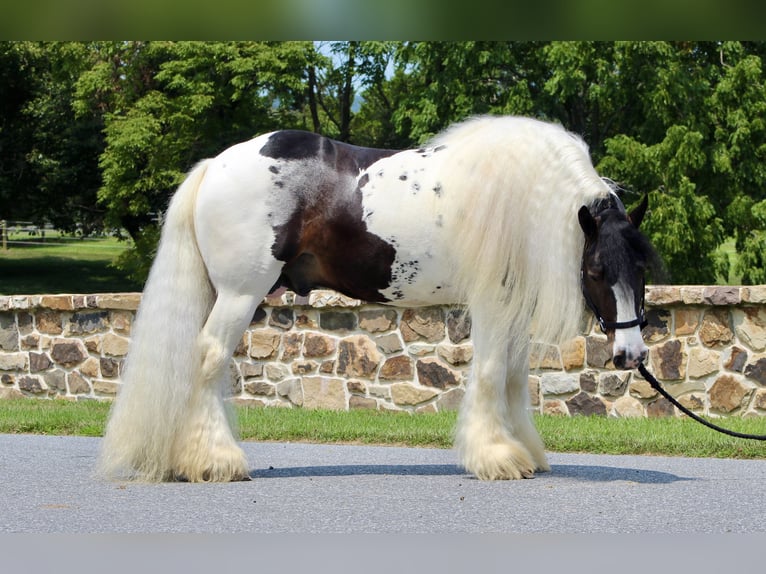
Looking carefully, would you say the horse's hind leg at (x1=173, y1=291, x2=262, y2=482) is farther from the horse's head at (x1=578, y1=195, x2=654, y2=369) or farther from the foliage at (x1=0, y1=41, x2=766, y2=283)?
the foliage at (x1=0, y1=41, x2=766, y2=283)

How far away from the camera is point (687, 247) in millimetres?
22250

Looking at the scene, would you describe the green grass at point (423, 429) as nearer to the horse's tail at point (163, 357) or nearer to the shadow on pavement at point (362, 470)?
the shadow on pavement at point (362, 470)

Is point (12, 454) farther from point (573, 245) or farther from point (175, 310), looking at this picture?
point (573, 245)

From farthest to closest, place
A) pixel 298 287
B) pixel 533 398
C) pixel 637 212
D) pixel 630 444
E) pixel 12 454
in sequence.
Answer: pixel 533 398 → pixel 630 444 → pixel 12 454 → pixel 298 287 → pixel 637 212

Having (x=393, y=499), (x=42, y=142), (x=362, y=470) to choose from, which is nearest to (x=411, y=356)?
(x=362, y=470)

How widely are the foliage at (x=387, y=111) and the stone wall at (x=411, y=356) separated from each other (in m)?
12.6

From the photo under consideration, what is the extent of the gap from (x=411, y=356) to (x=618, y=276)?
4.84 meters

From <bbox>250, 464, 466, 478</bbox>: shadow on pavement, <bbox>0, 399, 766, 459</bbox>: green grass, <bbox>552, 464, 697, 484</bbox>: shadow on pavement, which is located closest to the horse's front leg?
<bbox>552, 464, 697, 484</bbox>: shadow on pavement

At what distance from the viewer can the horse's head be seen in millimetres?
5484

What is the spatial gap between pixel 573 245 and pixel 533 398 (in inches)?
177

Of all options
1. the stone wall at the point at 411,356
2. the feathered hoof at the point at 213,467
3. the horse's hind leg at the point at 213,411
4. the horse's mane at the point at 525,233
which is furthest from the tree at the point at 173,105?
the feathered hoof at the point at 213,467

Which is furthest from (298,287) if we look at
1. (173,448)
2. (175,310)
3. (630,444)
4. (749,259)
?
(749,259)

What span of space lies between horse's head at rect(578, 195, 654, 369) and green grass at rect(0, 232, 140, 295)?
26586 millimetres

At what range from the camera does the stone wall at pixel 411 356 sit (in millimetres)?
9555
